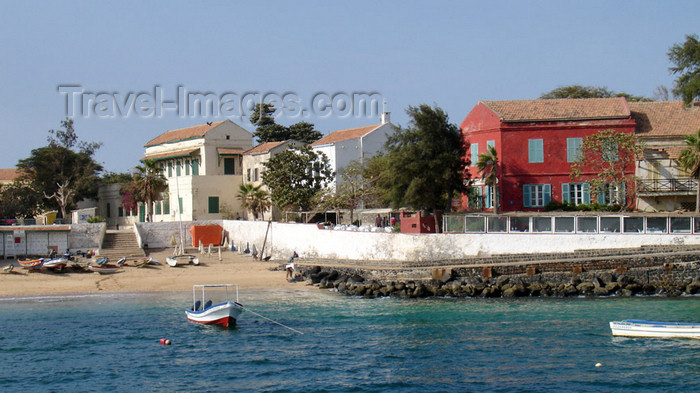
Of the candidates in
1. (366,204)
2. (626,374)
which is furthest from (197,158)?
(626,374)

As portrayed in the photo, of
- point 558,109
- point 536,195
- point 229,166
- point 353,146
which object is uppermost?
point 558,109

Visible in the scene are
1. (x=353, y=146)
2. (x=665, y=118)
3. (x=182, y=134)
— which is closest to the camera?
(x=665, y=118)

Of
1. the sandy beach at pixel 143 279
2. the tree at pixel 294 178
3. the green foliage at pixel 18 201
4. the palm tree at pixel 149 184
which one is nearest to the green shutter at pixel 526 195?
the sandy beach at pixel 143 279

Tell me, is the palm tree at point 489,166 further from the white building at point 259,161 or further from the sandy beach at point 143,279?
the white building at point 259,161

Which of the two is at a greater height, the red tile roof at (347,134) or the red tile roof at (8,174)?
the red tile roof at (347,134)

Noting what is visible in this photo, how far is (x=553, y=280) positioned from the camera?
33.9 meters

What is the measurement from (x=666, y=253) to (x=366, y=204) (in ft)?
79.2

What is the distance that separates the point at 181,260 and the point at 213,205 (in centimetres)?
1365

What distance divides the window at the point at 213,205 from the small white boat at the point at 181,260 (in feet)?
41.2

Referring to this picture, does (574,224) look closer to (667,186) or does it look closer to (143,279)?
(667,186)

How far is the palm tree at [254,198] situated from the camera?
5288cm

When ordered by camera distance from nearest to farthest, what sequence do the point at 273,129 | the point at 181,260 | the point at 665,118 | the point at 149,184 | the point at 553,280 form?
the point at 553,280 → the point at 181,260 → the point at 665,118 → the point at 149,184 → the point at 273,129

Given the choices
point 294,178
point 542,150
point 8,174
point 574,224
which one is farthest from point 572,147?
point 8,174

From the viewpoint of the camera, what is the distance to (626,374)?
21.2 metres
